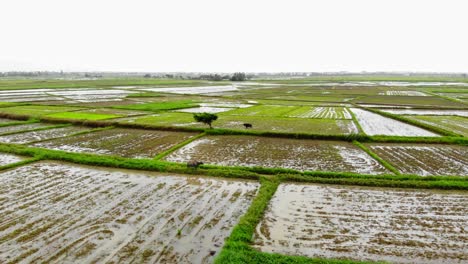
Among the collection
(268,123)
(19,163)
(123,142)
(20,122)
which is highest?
(268,123)

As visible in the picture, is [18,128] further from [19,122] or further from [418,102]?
[418,102]

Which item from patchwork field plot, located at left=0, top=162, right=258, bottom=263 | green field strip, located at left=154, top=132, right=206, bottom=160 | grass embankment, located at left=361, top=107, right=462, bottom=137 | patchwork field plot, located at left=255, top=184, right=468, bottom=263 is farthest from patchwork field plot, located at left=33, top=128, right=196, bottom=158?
grass embankment, located at left=361, top=107, right=462, bottom=137

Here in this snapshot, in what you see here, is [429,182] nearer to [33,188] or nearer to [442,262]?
[442,262]

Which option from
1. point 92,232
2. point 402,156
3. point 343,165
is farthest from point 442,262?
point 402,156

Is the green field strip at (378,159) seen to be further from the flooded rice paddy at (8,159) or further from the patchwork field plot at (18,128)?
the patchwork field plot at (18,128)

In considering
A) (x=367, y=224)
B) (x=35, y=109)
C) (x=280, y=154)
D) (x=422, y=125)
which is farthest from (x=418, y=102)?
(x=35, y=109)

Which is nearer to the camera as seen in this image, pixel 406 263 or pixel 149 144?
pixel 406 263

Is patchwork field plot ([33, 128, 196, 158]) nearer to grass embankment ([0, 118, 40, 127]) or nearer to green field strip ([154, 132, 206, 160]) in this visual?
green field strip ([154, 132, 206, 160])
